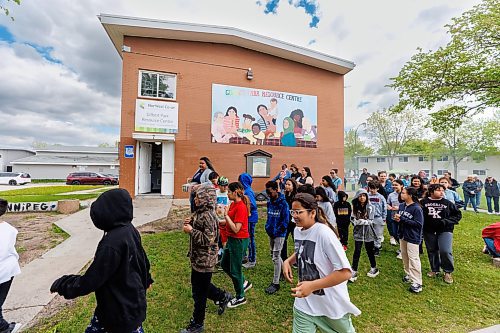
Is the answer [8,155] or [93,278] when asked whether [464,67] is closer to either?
[93,278]

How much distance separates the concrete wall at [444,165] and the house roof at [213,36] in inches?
1268

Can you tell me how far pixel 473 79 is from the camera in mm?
9305

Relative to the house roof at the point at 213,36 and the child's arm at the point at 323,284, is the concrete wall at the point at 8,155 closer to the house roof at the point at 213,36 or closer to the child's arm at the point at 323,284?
the house roof at the point at 213,36

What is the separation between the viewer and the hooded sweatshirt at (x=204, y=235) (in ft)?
9.21

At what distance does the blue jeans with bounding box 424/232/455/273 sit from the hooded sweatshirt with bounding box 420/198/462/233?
0.40ft

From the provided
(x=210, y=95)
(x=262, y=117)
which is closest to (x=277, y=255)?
(x=210, y=95)

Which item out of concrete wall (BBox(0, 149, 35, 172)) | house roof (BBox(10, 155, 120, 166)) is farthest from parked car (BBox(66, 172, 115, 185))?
concrete wall (BBox(0, 149, 35, 172))

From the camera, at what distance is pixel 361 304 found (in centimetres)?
380

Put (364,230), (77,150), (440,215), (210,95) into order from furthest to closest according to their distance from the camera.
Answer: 1. (77,150)
2. (210,95)
3. (364,230)
4. (440,215)

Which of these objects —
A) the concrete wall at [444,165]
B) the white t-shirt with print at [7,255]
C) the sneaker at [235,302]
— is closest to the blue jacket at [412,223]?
the sneaker at [235,302]

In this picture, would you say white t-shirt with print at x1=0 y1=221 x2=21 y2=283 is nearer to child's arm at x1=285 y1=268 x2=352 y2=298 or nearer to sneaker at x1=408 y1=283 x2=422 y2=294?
child's arm at x1=285 y1=268 x2=352 y2=298

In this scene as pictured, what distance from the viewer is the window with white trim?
11.8 meters

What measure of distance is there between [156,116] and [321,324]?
38.2 feet

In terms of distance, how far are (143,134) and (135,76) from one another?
2.74 meters
